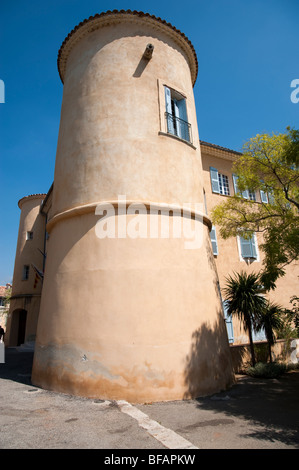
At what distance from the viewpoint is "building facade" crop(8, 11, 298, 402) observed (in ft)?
22.4

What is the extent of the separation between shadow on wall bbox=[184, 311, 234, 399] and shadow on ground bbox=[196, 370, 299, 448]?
0.76 feet

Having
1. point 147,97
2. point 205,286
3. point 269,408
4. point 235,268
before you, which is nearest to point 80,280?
point 205,286

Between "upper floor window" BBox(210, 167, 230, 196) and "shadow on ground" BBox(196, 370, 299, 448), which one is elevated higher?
"upper floor window" BBox(210, 167, 230, 196)

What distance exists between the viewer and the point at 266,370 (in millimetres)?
10070

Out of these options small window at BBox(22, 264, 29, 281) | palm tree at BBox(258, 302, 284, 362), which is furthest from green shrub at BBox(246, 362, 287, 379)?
small window at BBox(22, 264, 29, 281)

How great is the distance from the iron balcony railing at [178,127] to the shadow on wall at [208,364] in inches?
228

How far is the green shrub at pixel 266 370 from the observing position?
10008 millimetres

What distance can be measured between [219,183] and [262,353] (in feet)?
28.2

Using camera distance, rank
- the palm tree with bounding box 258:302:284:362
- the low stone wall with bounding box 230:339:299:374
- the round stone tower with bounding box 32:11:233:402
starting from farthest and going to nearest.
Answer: the palm tree with bounding box 258:302:284:362
the low stone wall with bounding box 230:339:299:374
the round stone tower with bounding box 32:11:233:402

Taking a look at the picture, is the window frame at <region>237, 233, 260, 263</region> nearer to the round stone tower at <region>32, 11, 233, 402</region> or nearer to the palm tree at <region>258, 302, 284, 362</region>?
the palm tree at <region>258, 302, 284, 362</region>

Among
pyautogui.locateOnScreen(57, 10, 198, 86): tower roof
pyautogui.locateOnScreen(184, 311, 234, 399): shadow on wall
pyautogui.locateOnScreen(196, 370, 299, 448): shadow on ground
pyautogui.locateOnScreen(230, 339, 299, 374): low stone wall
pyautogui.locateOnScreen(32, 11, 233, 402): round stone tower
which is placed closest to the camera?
pyautogui.locateOnScreen(196, 370, 299, 448): shadow on ground

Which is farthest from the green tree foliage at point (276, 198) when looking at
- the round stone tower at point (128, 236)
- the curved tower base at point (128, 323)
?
the curved tower base at point (128, 323)

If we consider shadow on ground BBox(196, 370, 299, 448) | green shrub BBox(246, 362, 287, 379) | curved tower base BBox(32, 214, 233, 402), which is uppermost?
curved tower base BBox(32, 214, 233, 402)

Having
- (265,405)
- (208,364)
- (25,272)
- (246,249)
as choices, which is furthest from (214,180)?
(25,272)
